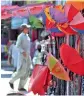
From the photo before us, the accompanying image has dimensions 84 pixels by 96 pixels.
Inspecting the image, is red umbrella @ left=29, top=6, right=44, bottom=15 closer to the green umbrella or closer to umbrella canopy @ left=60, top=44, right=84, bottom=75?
the green umbrella

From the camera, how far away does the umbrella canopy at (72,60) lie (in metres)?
4.29

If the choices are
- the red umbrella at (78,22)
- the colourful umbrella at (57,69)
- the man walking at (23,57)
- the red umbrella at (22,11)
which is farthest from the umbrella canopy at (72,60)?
the red umbrella at (22,11)

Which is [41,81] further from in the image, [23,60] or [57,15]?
[23,60]

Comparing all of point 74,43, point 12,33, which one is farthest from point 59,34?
point 12,33

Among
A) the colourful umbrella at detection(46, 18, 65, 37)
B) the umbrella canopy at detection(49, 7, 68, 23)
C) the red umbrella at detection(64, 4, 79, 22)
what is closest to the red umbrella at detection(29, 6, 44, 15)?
the colourful umbrella at detection(46, 18, 65, 37)

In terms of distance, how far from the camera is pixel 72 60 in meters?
4.35

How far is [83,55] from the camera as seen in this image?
444 cm

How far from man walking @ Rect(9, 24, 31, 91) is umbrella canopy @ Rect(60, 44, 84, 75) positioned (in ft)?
10.4

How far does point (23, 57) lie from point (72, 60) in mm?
3340

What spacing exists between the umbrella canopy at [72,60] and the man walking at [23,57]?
10.4 feet

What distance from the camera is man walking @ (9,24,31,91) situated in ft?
24.8

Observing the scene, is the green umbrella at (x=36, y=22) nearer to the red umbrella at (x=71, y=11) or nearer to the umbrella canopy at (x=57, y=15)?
the umbrella canopy at (x=57, y=15)

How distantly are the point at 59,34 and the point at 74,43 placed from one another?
0.53m

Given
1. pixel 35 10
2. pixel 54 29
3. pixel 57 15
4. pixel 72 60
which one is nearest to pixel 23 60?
pixel 35 10
